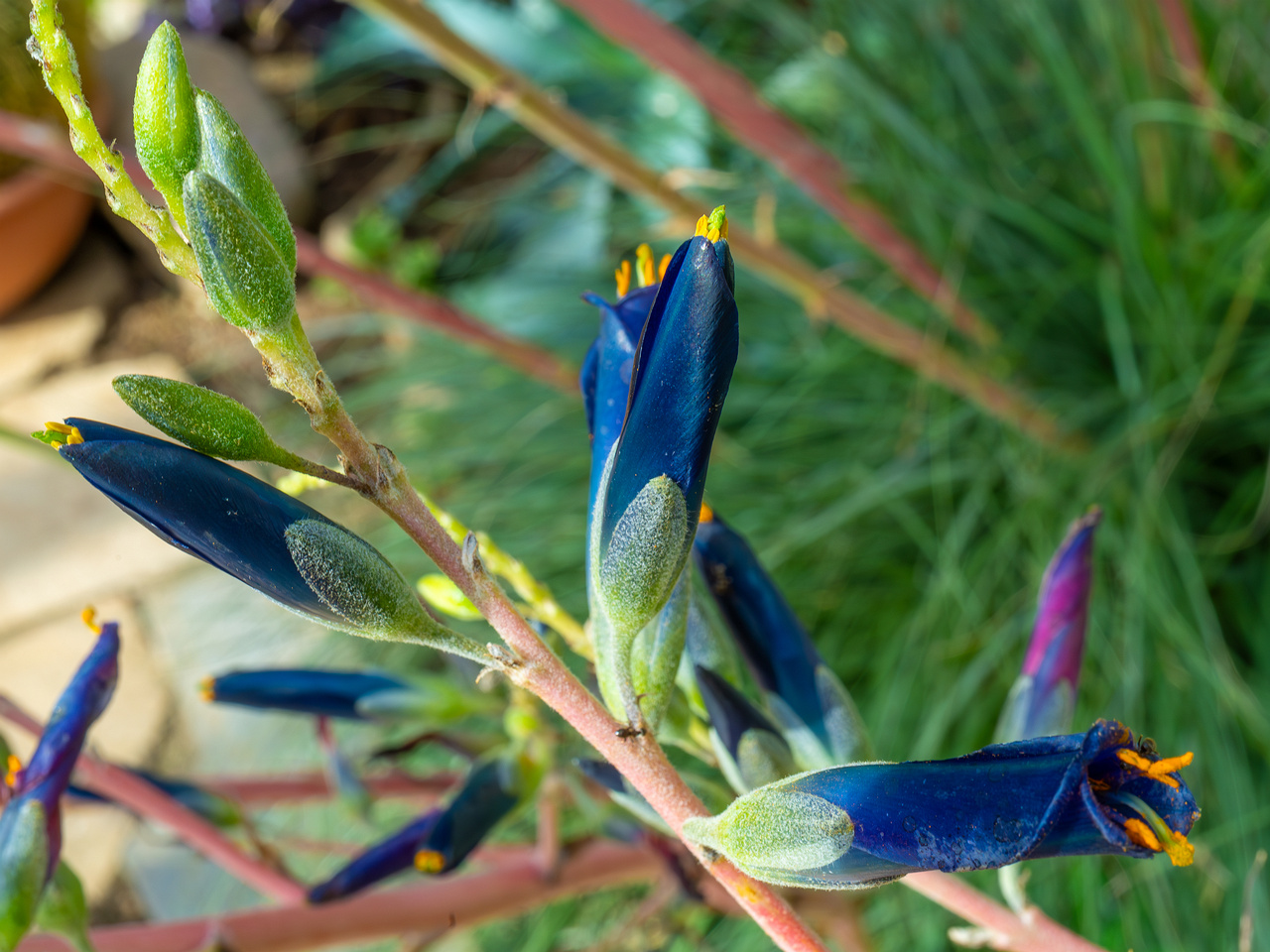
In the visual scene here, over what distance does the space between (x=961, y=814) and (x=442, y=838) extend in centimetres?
23

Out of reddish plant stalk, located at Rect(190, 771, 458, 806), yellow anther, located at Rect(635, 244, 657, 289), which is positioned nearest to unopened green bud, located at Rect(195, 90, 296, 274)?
yellow anther, located at Rect(635, 244, 657, 289)

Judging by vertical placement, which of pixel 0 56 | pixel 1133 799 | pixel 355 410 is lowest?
pixel 1133 799

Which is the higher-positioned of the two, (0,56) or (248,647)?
(0,56)

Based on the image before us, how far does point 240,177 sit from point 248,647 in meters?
1.46

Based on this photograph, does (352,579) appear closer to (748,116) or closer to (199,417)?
(199,417)

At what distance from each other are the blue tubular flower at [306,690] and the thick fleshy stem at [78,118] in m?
0.25

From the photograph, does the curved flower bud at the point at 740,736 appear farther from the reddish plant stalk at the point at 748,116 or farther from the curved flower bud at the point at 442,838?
the reddish plant stalk at the point at 748,116

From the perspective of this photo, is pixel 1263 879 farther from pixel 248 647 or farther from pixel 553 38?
pixel 553 38

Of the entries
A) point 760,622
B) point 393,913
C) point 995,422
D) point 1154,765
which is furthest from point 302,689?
point 995,422

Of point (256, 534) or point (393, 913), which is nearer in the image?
point (256, 534)

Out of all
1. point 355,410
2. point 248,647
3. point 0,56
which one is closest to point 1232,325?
point 355,410

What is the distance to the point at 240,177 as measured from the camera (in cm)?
23

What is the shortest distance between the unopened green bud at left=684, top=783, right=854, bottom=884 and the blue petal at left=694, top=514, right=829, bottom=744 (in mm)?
93

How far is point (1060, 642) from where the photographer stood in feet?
1.24
